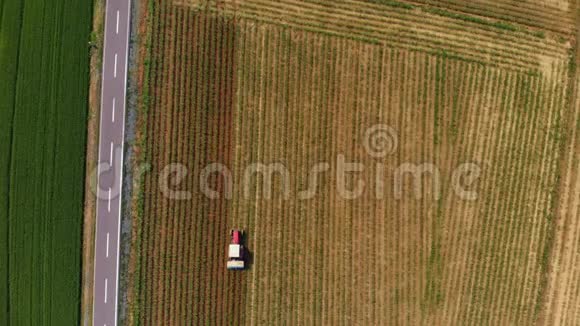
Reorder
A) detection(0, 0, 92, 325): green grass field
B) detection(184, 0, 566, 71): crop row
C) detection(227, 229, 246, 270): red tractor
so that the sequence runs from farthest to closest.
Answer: detection(184, 0, 566, 71): crop row
detection(0, 0, 92, 325): green grass field
detection(227, 229, 246, 270): red tractor

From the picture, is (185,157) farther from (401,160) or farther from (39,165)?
(401,160)

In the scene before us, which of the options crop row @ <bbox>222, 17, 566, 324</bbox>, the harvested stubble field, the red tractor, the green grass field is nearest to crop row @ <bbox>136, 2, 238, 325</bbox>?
the harvested stubble field

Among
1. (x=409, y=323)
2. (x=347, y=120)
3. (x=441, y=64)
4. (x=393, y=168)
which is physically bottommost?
(x=409, y=323)

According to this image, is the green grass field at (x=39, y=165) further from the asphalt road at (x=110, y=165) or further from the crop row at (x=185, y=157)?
the crop row at (x=185, y=157)

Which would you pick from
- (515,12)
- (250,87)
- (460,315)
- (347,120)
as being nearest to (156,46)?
(250,87)

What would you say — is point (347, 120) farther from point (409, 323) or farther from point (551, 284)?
point (551, 284)

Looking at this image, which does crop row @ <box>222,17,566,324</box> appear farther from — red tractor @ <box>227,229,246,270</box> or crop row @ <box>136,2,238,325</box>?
crop row @ <box>136,2,238,325</box>
